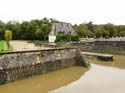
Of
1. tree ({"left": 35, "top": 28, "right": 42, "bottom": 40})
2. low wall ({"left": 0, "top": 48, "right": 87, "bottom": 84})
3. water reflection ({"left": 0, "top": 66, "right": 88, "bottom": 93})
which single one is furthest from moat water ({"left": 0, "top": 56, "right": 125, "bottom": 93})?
tree ({"left": 35, "top": 28, "right": 42, "bottom": 40})

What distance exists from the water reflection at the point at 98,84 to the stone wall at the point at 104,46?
15468 millimetres

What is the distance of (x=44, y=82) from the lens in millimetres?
15234

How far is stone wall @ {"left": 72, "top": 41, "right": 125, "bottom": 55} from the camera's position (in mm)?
33281

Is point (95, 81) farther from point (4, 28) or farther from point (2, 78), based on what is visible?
point (4, 28)

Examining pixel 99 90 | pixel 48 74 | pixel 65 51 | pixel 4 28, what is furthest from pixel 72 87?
pixel 4 28

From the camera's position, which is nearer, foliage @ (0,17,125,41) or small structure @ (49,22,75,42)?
small structure @ (49,22,75,42)

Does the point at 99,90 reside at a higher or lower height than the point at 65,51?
lower

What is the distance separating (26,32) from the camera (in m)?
58.0

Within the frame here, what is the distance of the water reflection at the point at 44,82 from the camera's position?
44.1 feet

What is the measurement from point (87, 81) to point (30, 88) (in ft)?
12.9

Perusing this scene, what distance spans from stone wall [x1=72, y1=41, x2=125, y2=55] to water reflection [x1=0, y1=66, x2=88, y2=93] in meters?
15.3

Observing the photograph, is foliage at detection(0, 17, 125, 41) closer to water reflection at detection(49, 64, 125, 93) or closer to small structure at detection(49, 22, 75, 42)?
small structure at detection(49, 22, 75, 42)

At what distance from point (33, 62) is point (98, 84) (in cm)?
483

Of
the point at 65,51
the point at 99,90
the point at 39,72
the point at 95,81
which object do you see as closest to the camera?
the point at 99,90
